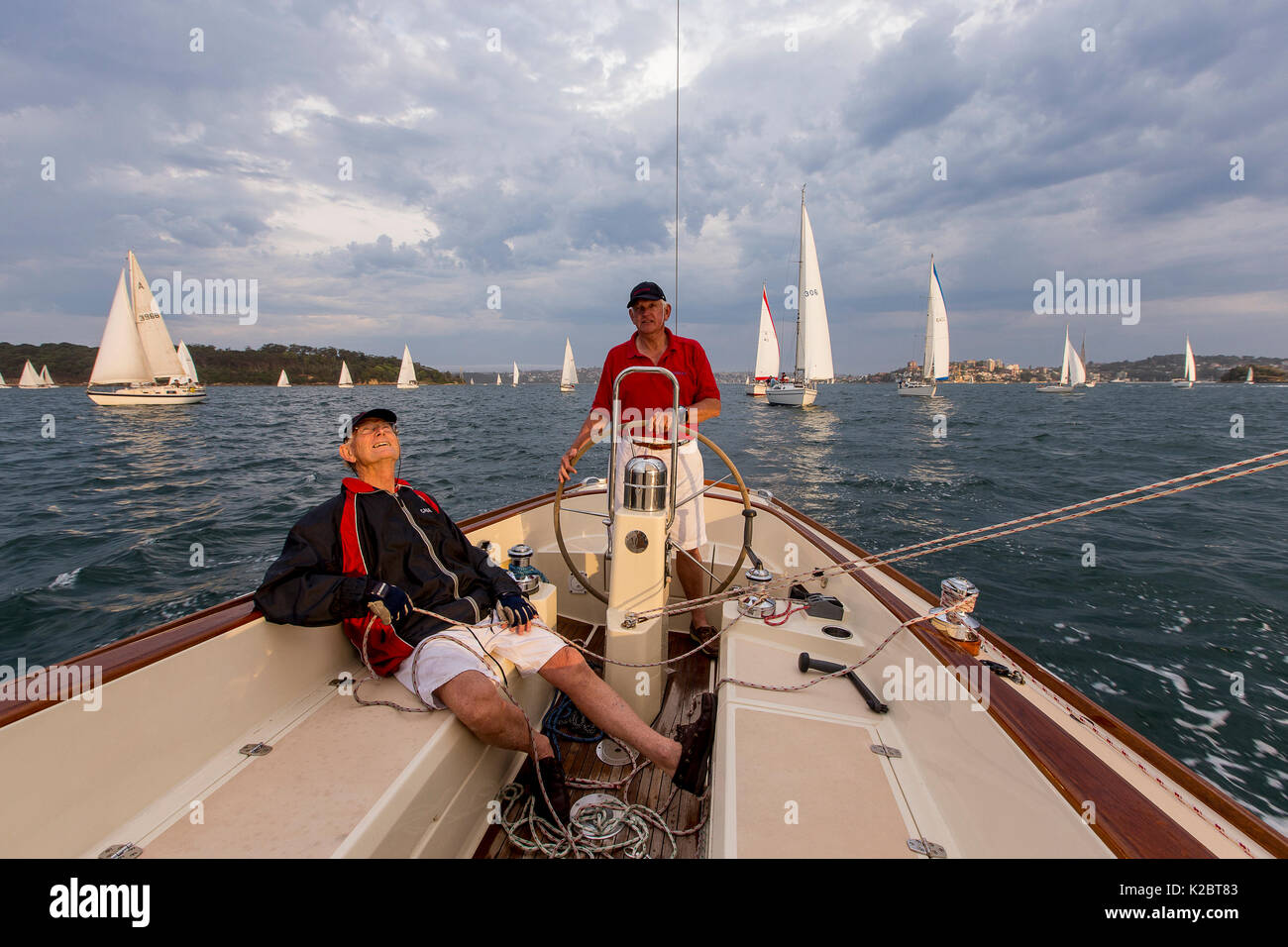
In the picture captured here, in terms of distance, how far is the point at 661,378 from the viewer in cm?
255

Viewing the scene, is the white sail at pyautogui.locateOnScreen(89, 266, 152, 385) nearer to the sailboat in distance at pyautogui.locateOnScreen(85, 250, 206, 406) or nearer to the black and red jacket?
the sailboat in distance at pyautogui.locateOnScreen(85, 250, 206, 406)

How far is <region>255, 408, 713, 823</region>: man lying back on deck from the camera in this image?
5.24 ft

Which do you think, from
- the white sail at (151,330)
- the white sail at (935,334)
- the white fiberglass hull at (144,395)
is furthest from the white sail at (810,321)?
the white fiberglass hull at (144,395)

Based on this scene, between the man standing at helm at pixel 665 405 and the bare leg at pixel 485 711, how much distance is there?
1004mm

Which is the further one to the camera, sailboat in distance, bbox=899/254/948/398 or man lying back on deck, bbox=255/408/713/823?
sailboat in distance, bbox=899/254/948/398

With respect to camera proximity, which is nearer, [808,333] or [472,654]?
[472,654]

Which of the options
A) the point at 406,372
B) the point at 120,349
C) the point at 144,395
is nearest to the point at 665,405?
the point at 120,349

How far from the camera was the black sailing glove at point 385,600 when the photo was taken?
163 centimetres

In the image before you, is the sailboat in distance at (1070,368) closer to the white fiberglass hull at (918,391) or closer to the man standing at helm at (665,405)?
the white fiberglass hull at (918,391)

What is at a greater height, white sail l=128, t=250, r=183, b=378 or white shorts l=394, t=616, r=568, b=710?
white sail l=128, t=250, r=183, b=378

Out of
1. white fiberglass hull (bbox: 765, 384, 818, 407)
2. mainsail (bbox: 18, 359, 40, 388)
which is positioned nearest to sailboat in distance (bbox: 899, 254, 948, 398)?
white fiberglass hull (bbox: 765, 384, 818, 407)

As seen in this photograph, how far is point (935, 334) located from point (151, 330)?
47.5 m

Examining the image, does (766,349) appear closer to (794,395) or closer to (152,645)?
(794,395)
